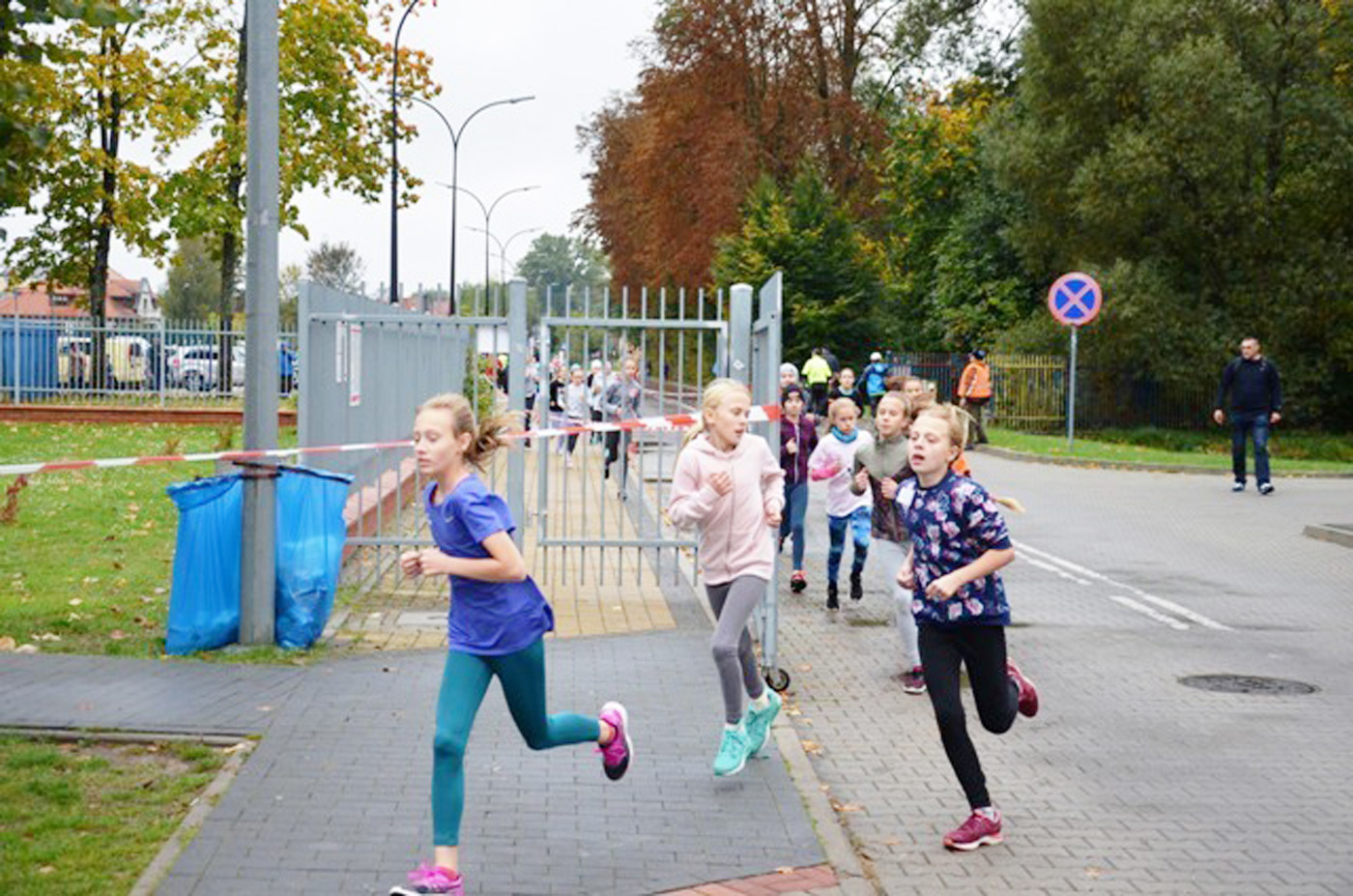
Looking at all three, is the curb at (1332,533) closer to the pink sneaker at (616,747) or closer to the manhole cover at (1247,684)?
the manhole cover at (1247,684)

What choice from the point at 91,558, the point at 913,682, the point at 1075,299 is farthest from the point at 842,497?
the point at 1075,299

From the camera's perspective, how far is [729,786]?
6.79 m

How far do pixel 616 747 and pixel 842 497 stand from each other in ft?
19.7

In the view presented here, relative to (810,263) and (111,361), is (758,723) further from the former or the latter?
(810,263)

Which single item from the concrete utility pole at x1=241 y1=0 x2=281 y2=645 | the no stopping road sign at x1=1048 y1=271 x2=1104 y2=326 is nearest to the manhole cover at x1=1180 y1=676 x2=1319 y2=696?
the concrete utility pole at x1=241 y1=0 x2=281 y2=645

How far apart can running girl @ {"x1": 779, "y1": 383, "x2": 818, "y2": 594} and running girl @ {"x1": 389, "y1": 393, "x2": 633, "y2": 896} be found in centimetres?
690

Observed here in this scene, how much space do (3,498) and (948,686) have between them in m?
13.1

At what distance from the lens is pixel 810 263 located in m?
44.0

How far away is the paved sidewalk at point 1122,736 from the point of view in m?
6.02

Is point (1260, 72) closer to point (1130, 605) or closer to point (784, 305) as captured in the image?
point (784, 305)

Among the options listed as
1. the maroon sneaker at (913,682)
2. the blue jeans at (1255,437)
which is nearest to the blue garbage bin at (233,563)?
the maroon sneaker at (913,682)

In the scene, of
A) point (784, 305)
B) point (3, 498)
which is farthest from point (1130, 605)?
point (784, 305)

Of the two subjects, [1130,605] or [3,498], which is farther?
[3,498]

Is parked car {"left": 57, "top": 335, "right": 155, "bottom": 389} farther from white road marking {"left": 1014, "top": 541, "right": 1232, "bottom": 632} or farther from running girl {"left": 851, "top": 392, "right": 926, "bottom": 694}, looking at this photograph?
running girl {"left": 851, "top": 392, "right": 926, "bottom": 694}
